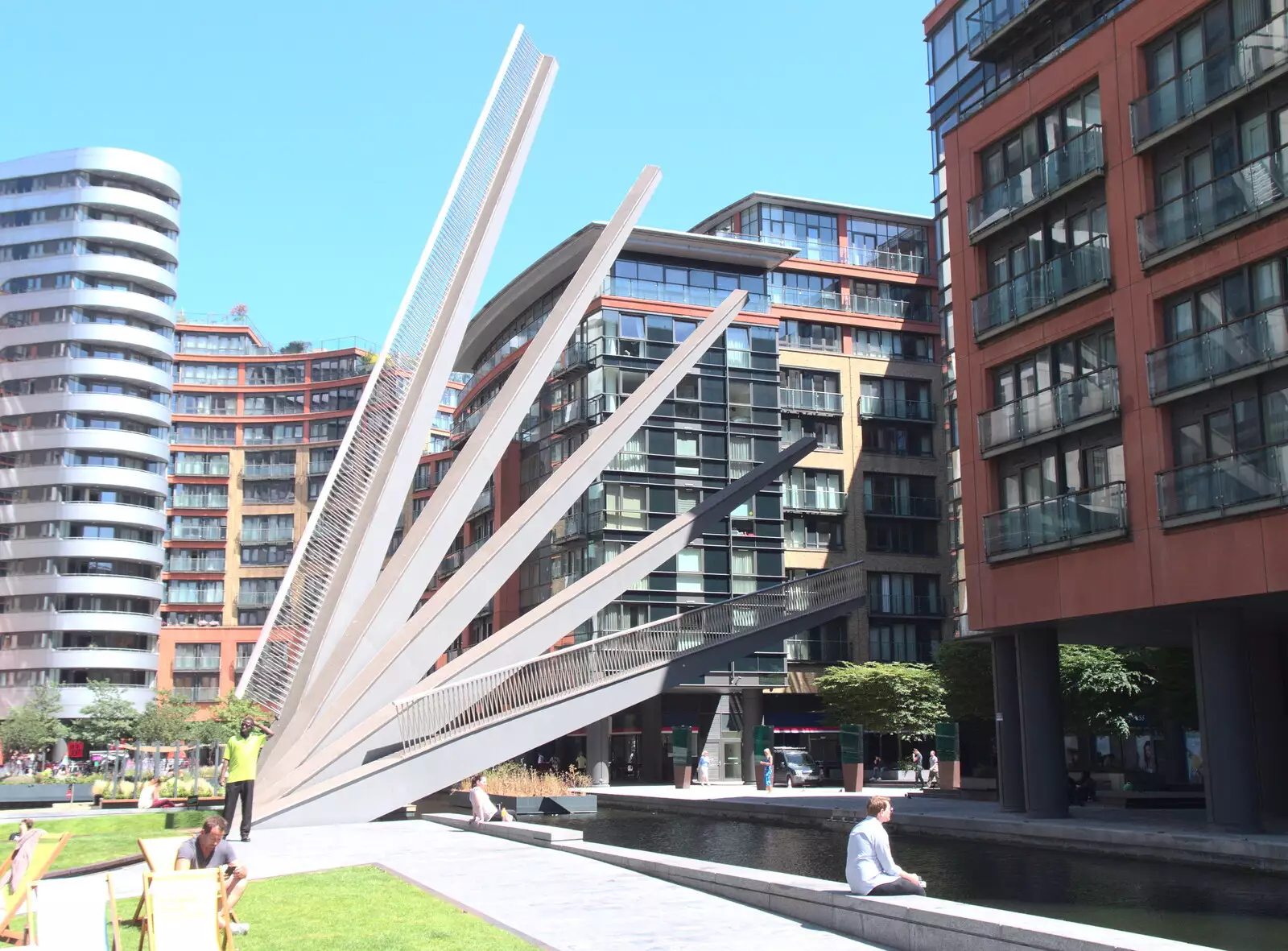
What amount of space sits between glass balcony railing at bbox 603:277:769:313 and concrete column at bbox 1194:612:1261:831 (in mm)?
33178

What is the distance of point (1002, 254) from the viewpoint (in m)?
29.2

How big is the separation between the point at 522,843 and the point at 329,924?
337 inches

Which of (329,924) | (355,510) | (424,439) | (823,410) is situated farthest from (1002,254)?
(823,410)

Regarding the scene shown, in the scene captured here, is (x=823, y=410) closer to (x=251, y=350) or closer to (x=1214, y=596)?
(x=1214, y=596)

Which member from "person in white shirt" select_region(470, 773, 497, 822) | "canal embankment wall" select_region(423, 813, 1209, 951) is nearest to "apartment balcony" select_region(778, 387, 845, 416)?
"person in white shirt" select_region(470, 773, 497, 822)

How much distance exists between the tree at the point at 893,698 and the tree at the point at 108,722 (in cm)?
4013

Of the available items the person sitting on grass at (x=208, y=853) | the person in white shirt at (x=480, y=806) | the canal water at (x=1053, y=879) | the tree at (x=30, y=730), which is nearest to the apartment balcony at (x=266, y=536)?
the tree at (x=30, y=730)

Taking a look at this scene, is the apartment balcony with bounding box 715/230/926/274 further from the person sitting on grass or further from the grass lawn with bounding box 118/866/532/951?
the person sitting on grass

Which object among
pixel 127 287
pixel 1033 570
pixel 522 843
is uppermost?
pixel 127 287

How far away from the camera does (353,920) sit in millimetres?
11047

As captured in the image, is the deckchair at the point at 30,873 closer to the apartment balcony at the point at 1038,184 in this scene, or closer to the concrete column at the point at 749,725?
the apartment balcony at the point at 1038,184

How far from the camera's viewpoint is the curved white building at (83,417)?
264 feet

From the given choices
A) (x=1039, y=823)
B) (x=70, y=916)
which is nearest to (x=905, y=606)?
(x=1039, y=823)

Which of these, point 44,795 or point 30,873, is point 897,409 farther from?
point 30,873
